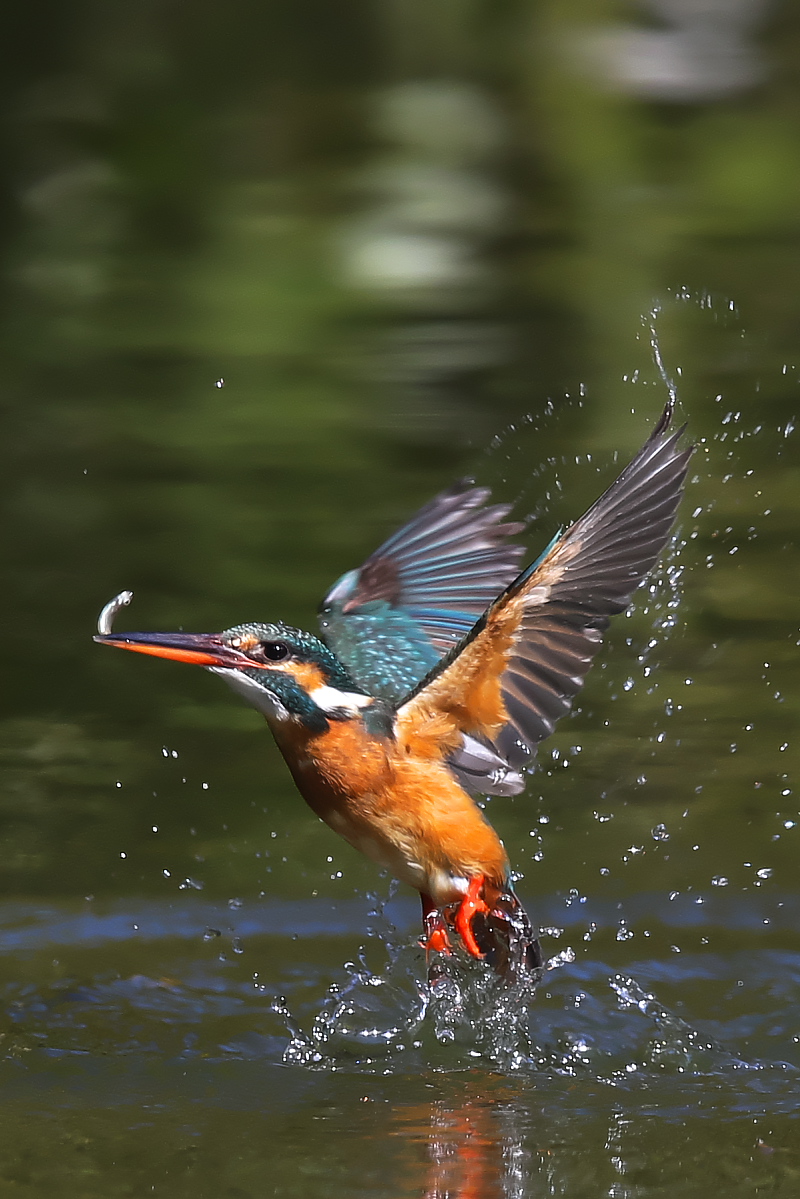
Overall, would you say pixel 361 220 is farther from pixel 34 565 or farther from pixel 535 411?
pixel 34 565

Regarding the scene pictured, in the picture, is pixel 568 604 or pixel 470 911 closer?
pixel 568 604

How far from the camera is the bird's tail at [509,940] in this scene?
12.5 feet

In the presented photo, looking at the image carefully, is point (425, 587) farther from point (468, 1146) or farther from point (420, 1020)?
point (468, 1146)

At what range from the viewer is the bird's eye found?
3.69 metres

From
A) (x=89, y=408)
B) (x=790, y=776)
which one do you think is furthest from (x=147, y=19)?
(x=790, y=776)

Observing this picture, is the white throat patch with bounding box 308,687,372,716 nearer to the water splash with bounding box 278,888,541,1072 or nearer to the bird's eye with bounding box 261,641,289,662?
the bird's eye with bounding box 261,641,289,662

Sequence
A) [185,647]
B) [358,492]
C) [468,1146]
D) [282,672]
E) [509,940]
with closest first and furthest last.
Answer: [468,1146] → [185,647] → [282,672] → [509,940] → [358,492]

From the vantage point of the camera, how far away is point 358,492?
6.52 meters

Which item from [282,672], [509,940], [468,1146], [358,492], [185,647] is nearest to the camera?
[468,1146]

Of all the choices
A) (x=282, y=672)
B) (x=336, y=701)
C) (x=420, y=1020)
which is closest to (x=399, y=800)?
(x=336, y=701)

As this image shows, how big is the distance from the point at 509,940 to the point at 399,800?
411 mm

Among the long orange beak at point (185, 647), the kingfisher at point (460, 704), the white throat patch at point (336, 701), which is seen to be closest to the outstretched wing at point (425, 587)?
the kingfisher at point (460, 704)

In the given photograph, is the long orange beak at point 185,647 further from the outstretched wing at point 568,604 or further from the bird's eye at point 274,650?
the outstretched wing at point 568,604

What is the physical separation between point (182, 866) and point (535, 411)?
110 inches
